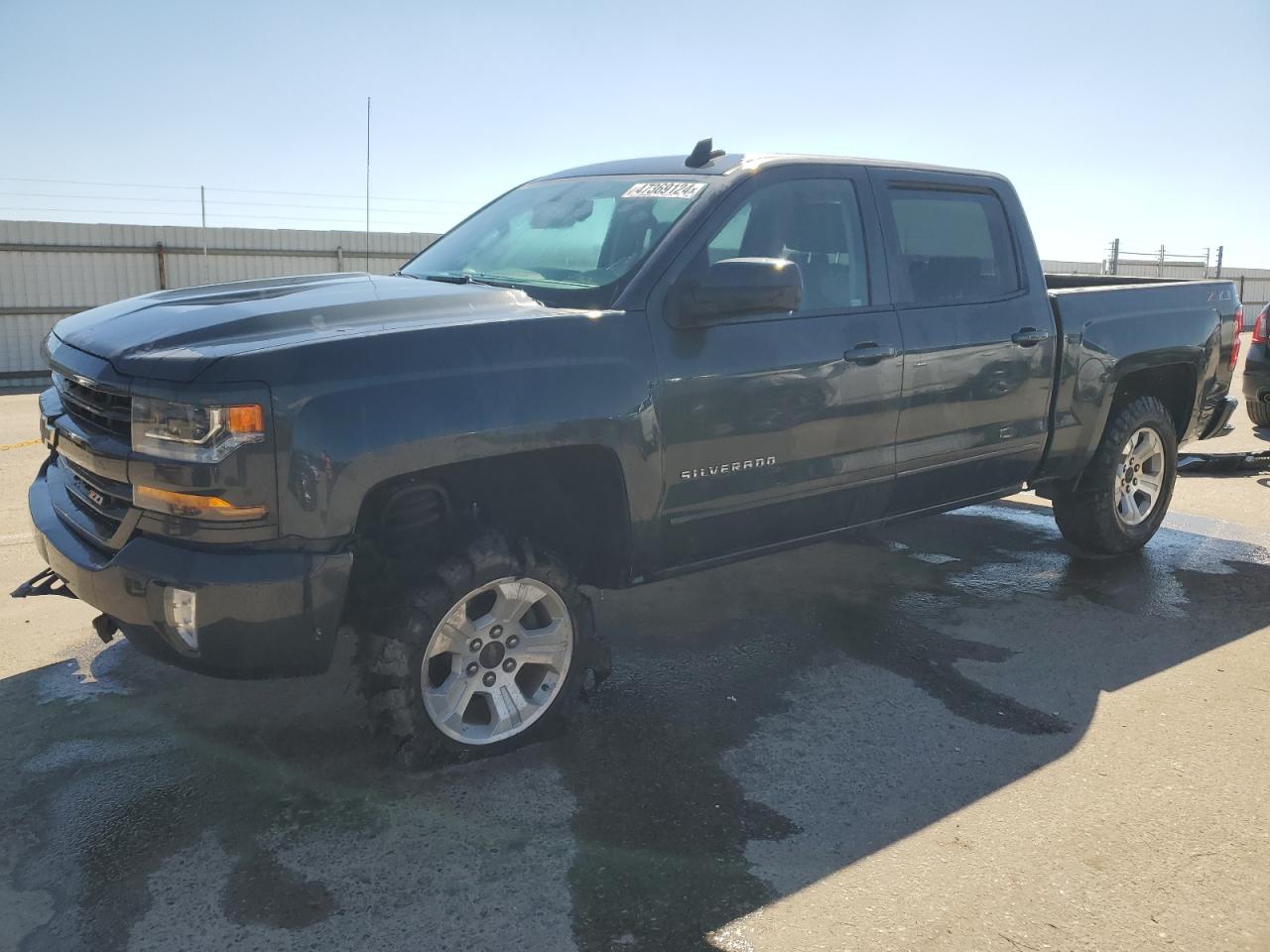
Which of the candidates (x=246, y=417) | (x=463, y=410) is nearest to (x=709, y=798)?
(x=463, y=410)

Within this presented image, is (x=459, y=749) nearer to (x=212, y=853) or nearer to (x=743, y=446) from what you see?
(x=212, y=853)

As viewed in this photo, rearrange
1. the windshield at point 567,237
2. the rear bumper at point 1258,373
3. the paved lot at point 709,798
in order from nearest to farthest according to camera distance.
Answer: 1. the paved lot at point 709,798
2. the windshield at point 567,237
3. the rear bumper at point 1258,373

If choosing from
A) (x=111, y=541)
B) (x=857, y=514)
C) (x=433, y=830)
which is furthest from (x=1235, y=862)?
(x=111, y=541)

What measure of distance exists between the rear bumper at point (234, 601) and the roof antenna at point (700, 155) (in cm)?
213

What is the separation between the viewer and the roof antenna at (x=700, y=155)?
13.6 ft

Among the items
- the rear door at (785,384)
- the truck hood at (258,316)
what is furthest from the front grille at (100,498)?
the rear door at (785,384)

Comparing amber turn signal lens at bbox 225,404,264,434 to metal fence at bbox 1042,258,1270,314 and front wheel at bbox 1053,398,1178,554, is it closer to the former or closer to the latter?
front wheel at bbox 1053,398,1178,554

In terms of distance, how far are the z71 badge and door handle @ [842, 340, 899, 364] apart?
0.53 metres

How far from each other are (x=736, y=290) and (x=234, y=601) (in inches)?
71.1

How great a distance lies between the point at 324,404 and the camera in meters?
2.88

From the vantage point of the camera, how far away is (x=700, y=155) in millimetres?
4160

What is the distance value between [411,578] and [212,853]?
3.07 ft

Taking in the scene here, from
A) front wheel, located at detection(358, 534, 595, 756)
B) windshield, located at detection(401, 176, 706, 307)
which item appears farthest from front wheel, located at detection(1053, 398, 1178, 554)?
front wheel, located at detection(358, 534, 595, 756)

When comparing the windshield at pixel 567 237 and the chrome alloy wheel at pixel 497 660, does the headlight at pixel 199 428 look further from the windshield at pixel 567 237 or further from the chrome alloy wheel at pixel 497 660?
the windshield at pixel 567 237
